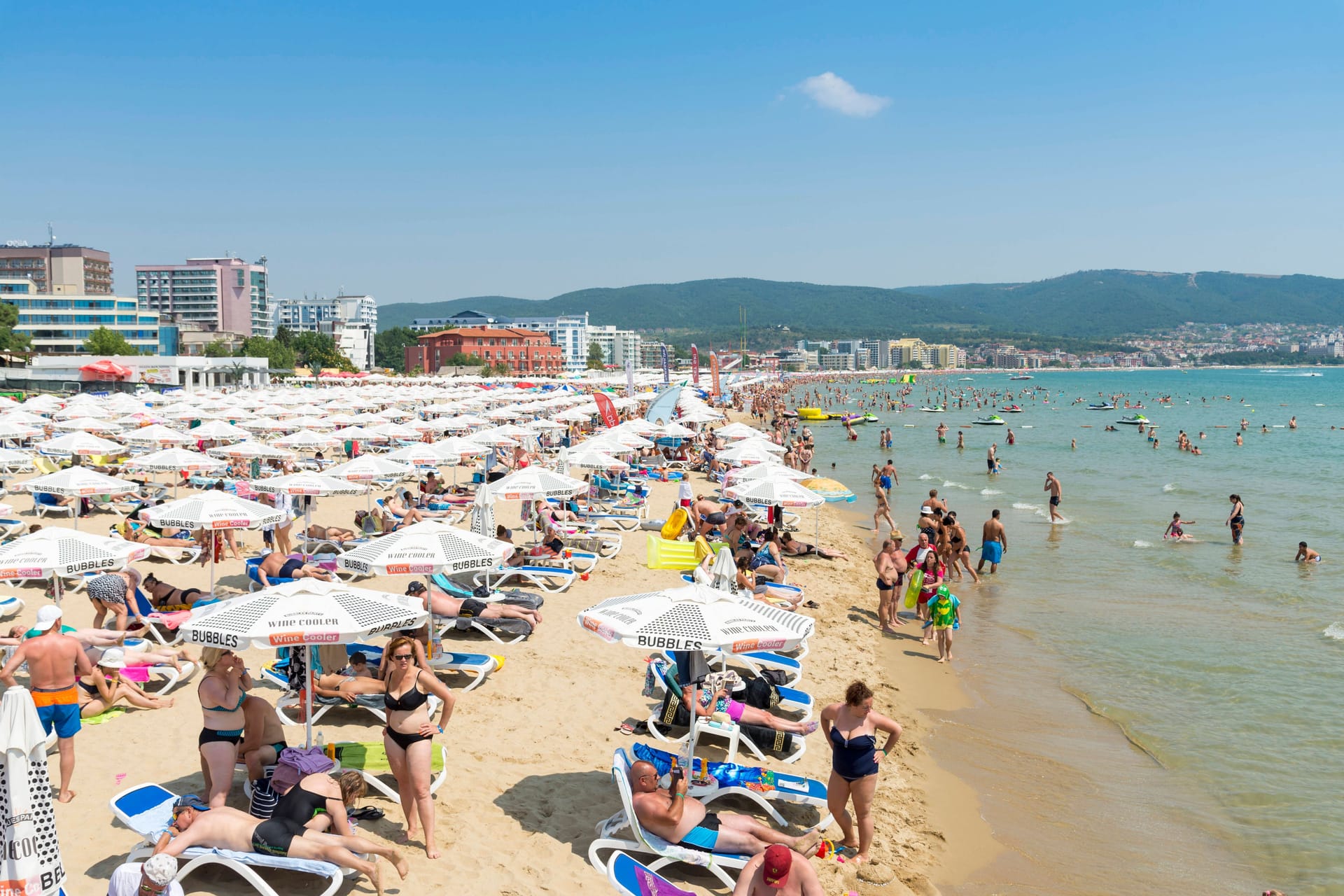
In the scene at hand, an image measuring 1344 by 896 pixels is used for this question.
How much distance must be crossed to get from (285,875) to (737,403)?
216 feet

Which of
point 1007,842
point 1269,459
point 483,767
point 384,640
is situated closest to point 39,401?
point 384,640

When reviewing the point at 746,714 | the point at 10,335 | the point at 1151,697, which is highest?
the point at 10,335

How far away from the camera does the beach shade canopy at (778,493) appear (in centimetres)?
1283

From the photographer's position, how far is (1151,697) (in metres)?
9.62

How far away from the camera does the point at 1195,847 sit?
21.8ft

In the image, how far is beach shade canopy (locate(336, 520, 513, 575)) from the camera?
25.1 ft

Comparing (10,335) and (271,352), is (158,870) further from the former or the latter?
(271,352)

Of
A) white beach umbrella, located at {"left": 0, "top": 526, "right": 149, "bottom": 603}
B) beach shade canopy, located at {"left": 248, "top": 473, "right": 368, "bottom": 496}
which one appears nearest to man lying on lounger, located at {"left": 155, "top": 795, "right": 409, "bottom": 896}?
white beach umbrella, located at {"left": 0, "top": 526, "right": 149, "bottom": 603}

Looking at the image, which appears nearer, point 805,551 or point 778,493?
point 778,493

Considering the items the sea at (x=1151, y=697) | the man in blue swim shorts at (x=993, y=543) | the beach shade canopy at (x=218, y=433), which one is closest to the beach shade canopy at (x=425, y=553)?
the sea at (x=1151, y=697)

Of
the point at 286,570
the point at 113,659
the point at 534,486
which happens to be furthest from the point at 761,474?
the point at 113,659

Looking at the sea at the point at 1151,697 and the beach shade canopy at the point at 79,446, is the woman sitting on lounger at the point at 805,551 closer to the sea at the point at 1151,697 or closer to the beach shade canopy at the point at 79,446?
the sea at the point at 1151,697

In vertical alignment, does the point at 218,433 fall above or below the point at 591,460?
below

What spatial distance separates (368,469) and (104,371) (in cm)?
5306
